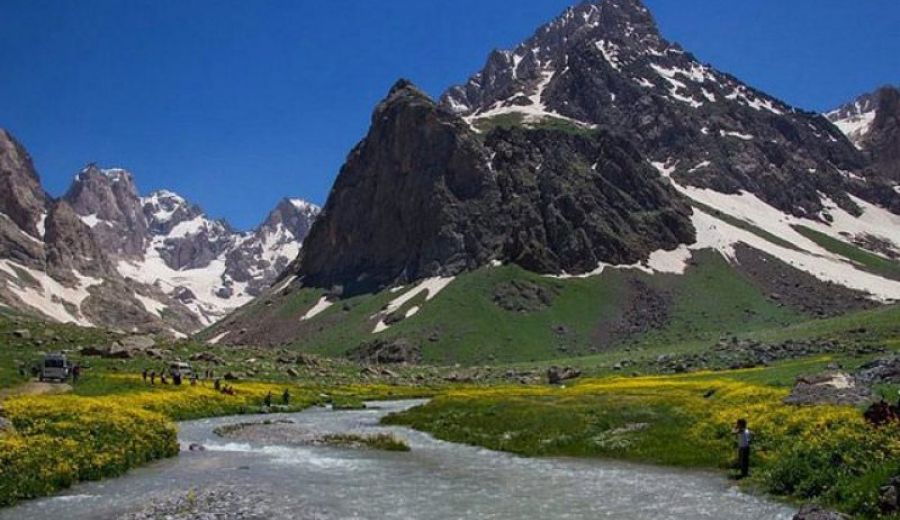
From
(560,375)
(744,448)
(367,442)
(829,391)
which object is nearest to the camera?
(744,448)

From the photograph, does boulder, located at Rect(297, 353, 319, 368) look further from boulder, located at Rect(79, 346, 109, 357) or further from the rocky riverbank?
the rocky riverbank

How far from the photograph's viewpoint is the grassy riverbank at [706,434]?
29375 millimetres

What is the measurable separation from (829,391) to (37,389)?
209 feet

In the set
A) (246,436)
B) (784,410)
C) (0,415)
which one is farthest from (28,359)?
(784,410)

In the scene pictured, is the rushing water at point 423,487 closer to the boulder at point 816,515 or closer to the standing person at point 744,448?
the standing person at point 744,448

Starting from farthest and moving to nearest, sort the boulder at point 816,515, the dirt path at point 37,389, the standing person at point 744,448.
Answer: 1. the dirt path at point 37,389
2. the standing person at point 744,448
3. the boulder at point 816,515

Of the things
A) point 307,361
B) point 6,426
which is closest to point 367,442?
point 6,426

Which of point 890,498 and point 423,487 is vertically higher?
point 890,498

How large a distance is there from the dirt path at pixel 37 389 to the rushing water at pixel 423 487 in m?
23.3

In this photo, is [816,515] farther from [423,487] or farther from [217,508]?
[217,508]

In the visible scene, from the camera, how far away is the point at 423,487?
35344mm

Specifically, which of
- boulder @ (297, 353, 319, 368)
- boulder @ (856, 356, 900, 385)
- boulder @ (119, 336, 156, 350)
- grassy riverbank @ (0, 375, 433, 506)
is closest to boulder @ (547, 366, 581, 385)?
boulder @ (297, 353, 319, 368)

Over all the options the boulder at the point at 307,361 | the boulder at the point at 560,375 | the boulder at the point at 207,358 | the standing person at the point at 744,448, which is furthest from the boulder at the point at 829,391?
the boulder at the point at 307,361

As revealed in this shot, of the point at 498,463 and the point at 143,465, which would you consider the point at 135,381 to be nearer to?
the point at 143,465
